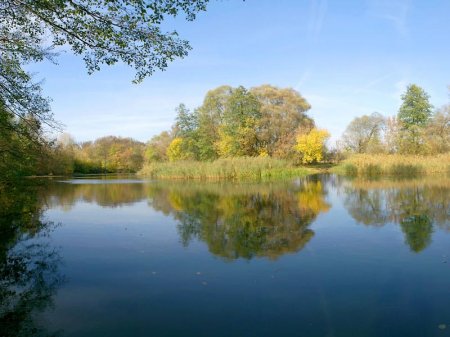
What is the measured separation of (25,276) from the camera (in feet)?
19.0

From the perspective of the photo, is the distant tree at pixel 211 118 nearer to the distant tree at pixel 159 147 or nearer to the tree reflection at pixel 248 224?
the distant tree at pixel 159 147

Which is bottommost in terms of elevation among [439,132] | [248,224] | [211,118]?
[248,224]

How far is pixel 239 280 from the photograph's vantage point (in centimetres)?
538

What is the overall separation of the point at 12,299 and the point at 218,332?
3080 millimetres

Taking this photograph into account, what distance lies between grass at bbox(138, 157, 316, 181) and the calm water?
72.0ft

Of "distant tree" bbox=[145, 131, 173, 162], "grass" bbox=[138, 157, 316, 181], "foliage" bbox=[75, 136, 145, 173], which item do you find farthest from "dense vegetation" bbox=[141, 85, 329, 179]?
"foliage" bbox=[75, 136, 145, 173]

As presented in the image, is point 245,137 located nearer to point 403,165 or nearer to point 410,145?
point 403,165

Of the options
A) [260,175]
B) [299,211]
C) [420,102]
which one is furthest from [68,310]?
[420,102]

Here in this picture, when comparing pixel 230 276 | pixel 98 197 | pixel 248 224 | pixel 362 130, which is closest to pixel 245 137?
pixel 98 197

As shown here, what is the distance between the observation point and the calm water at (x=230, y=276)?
3.99 m

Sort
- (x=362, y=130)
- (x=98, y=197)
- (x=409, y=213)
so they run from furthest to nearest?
(x=362, y=130) → (x=98, y=197) → (x=409, y=213)

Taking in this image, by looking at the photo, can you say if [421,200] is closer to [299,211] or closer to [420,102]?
[299,211]

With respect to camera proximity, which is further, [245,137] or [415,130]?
[415,130]

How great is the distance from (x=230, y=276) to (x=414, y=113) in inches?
2038
